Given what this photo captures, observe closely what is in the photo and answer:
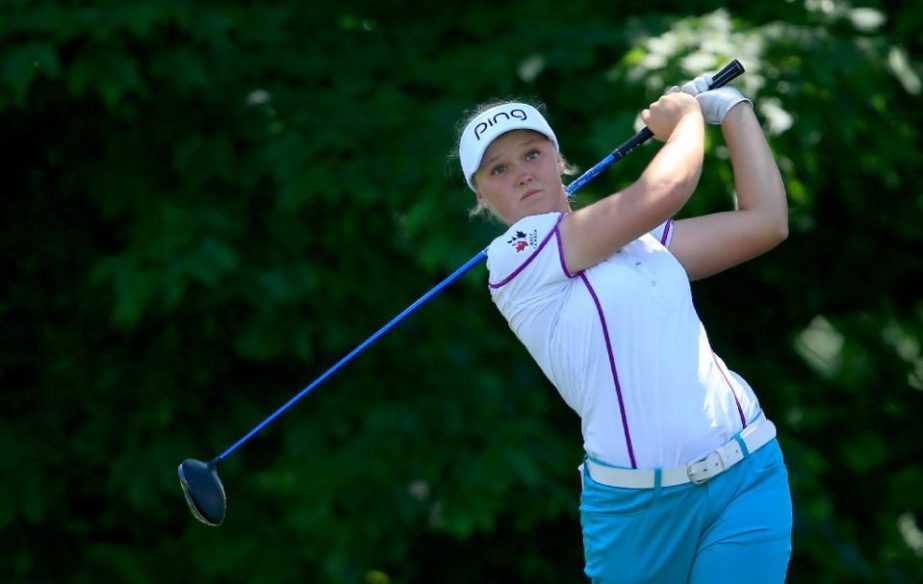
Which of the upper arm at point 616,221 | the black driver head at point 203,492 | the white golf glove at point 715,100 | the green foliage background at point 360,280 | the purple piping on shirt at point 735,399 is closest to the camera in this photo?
the upper arm at point 616,221

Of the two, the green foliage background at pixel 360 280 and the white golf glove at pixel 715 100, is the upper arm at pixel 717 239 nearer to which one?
the white golf glove at pixel 715 100

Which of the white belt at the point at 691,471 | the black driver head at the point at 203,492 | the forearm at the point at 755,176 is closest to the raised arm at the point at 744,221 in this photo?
the forearm at the point at 755,176

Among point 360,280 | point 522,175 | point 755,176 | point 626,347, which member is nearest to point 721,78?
point 755,176

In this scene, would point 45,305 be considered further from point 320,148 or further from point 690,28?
point 690,28

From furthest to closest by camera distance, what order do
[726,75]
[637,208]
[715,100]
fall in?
1. [726,75]
2. [715,100]
3. [637,208]

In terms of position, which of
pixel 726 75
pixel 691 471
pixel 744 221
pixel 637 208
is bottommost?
pixel 691 471

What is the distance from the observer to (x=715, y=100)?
2986mm

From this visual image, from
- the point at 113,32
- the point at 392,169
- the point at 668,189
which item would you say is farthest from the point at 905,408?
the point at 668,189

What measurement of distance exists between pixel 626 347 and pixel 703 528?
0.36 m

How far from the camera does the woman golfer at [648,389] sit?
2621 mm

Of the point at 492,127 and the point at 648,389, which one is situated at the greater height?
the point at 492,127

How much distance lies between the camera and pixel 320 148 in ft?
16.7

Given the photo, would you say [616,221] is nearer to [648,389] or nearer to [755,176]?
[648,389]

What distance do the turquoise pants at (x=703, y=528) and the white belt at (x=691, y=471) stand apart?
0.01 m
